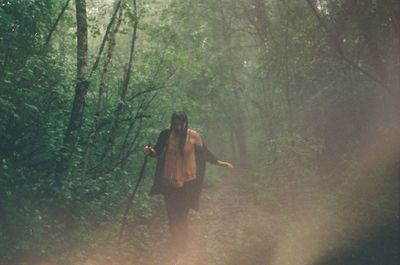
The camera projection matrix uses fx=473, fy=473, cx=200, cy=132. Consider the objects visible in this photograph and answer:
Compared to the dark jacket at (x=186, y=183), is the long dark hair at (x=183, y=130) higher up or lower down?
higher up

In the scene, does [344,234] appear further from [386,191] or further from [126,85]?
[126,85]

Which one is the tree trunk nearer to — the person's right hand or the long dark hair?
the person's right hand

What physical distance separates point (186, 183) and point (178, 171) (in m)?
0.28

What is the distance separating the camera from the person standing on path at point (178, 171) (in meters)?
8.38

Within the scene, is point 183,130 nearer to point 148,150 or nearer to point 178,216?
point 148,150

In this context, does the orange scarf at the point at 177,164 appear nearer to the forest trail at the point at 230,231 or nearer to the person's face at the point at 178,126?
the person's face at the point at 178,126

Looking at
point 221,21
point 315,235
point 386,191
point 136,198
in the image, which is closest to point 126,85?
point 136,198

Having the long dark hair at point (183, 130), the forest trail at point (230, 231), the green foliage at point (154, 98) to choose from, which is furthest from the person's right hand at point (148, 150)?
the forest trail at point (230, 231)

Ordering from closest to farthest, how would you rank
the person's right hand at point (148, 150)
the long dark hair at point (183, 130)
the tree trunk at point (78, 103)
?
the tree trunk at point (78, 103) < the person's right hand at point (148, 150) < the long dark hair at point (183, 130)

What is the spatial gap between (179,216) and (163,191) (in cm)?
56

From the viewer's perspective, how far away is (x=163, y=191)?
27.7ft

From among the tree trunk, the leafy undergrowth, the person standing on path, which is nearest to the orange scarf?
the person standing on path

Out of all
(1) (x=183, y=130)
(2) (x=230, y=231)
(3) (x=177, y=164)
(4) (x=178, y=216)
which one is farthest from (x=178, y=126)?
(2) (x=230, y=231)

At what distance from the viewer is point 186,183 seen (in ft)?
27.9
